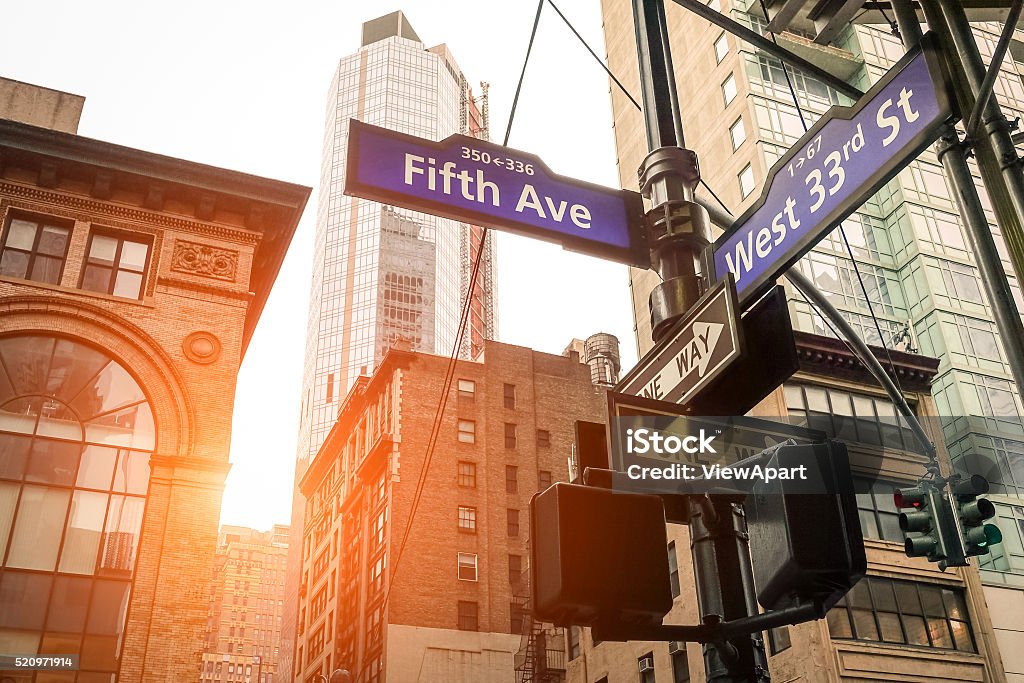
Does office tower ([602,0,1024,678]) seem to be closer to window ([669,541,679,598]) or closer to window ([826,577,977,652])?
window ([826,577,977,652])

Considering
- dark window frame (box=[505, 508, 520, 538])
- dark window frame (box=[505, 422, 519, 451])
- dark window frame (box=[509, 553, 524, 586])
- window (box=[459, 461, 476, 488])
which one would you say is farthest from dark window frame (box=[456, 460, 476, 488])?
dark window frame (box=[509, 553, 524, 586])

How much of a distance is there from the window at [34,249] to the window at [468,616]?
1292 inches

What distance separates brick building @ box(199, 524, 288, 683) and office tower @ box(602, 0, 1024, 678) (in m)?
140

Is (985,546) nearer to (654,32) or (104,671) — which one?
(654,32)

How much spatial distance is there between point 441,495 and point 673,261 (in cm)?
5023

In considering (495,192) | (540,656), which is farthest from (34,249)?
(540,656)

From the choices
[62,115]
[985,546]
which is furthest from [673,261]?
[62,115]

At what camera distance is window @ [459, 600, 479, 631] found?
50781 mm

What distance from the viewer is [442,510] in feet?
176

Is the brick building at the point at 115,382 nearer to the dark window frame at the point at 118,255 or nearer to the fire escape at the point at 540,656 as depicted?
the dark window frame at the point at 118,255

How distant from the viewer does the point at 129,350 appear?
80.3 ft

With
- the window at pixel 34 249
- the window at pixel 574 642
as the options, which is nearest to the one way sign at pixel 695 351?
the window at pixel 34 249

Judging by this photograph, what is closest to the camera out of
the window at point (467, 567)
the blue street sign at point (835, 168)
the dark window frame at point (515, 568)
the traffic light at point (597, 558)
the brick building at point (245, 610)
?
the traffic light at point (597, 558)

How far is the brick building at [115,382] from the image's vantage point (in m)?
21.5
